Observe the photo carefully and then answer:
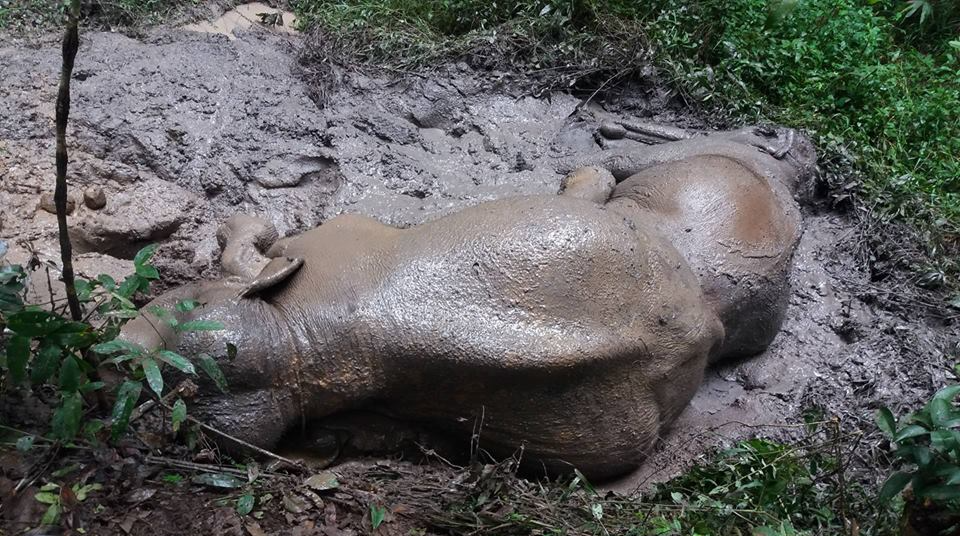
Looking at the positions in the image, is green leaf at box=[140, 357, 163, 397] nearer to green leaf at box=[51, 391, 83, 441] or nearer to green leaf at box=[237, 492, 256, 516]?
green leaf at box=[51, 391, 83, 441]

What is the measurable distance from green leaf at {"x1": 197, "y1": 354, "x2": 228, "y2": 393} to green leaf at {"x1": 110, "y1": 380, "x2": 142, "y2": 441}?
0.18 m

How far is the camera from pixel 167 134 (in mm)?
3838

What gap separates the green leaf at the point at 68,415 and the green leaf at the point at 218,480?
16.2 inches

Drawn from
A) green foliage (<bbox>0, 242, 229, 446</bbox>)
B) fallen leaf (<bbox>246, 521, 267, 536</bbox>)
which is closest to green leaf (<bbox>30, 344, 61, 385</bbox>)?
green foliage (<bbox>0, 242, 229, 446</bbox>)

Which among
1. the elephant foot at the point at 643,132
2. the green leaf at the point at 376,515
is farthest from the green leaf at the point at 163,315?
the elephant foot at the point at 643,132

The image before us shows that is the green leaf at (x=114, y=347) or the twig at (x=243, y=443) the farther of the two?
the twig at (x=243, y=443)

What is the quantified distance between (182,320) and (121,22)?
278 cm

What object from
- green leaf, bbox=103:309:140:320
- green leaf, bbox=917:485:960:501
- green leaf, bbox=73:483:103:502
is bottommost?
green leaf, bbox=917:485:960:501

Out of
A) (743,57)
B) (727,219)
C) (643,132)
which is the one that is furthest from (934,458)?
(743,57)

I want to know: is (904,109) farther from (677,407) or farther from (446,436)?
(446,436)

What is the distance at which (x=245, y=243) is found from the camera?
3.17 m

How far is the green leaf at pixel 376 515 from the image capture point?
95.5 inches

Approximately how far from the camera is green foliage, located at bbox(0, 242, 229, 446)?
6.81ft

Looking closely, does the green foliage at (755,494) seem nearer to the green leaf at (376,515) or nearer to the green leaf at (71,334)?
the green leaf at (376,515)
